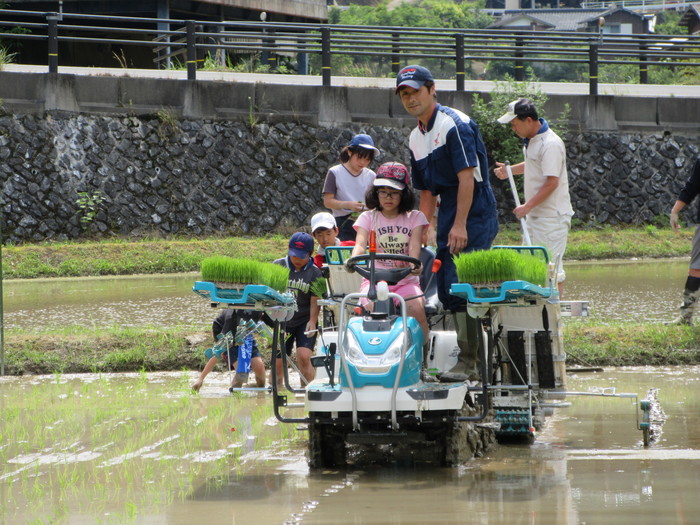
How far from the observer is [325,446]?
5.96 meters

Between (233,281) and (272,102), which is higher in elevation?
(272,102)

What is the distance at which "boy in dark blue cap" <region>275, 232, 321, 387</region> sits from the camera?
8.09m

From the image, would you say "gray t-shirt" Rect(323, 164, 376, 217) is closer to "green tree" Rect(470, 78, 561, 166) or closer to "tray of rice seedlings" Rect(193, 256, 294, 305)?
"tray of rice seedlings" Rect(193, 256, 294, 305)

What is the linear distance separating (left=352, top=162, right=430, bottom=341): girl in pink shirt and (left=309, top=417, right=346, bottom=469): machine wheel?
915 mm

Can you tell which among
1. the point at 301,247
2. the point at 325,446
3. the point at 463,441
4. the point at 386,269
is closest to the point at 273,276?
the point at 386,269

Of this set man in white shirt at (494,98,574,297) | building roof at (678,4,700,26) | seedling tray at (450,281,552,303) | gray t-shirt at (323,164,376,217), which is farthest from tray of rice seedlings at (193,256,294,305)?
building roof at (678,4,700,26)

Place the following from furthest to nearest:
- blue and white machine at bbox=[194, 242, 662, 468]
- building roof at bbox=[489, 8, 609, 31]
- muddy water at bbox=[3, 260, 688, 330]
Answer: building roof at bbox=[489, 8, 609, 31], muddy water at bbox=[3, 260, 688, 330], blue and white machine at bbox=[194, 242, 662, 468]

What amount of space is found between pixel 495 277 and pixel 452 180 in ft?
3.82

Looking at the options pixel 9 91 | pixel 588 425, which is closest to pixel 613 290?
pixel 588 425

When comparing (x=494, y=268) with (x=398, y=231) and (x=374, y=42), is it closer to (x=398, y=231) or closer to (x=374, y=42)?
(x=398, y=231)

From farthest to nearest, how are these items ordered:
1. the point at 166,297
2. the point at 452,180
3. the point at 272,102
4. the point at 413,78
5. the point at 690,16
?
1. the point at 690,16
2. the point at 272,102
3. the point at 166,297
4. the point at 452,180
5. the point at 413,78

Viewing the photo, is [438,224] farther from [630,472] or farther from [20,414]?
[20,414]

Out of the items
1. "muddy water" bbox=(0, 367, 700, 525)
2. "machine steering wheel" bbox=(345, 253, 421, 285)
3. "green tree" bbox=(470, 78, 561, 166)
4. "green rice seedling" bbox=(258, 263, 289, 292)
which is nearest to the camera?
"muddy water" bbox=(0, 367, 700, 525)

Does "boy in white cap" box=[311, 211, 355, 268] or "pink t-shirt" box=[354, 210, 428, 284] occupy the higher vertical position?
"boy in white cap" box=[311, 211, 355, 268]
